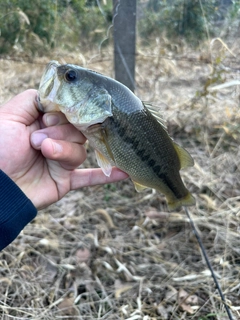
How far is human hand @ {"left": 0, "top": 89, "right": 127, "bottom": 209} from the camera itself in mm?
1589

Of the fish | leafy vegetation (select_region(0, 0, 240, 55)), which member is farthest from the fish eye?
leafy vegetation (select_region(0, 0, 240, 55))

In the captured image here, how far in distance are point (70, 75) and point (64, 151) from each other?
38cm

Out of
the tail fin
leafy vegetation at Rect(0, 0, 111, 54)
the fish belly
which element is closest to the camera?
the fish belly

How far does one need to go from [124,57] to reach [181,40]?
2.28 meters

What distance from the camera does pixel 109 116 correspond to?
1.59 meters

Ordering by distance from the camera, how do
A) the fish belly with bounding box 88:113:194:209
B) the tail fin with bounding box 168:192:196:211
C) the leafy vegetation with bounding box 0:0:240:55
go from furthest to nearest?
the leafy vegetation with bounding box 0:0:240:55
the tail fin with bounding box 168:192:196:211
the fish belly with bounding box 88:113:194:209

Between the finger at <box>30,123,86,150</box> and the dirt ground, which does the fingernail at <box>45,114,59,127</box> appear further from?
the dirt ground

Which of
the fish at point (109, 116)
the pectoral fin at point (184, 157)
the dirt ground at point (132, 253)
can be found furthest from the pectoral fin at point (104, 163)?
the dirt ground at point (132, 253)

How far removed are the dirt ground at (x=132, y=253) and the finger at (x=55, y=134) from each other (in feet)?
3.85

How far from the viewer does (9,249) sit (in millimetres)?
2555

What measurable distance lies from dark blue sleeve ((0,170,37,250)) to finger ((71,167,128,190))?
0.42 m

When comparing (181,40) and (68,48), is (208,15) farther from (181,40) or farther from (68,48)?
(68,48)

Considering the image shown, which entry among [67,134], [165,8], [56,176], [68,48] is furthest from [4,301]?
[165,8]

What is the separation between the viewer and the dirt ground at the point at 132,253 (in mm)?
2199
